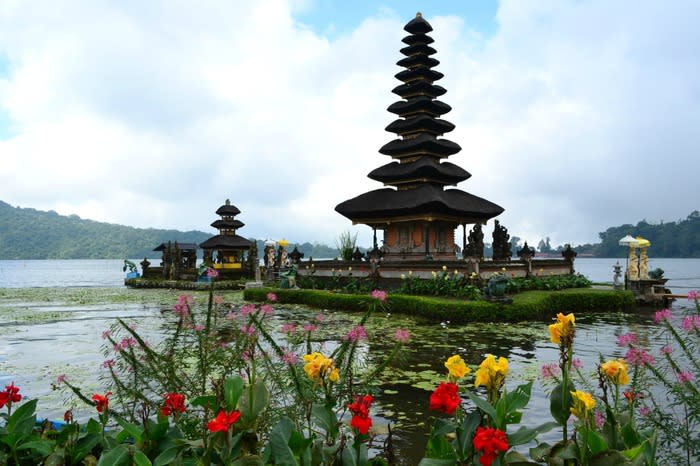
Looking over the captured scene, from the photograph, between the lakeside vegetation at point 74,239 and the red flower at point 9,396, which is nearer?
the red flower at point 9,396

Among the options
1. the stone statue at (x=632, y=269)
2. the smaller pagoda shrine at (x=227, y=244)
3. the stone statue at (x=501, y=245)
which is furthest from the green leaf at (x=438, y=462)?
the smaller pagoda shrine at (x=227, y=244)

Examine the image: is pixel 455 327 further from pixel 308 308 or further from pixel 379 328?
pixel 308 308

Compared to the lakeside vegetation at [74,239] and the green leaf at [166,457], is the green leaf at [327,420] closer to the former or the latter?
the green leaf at [166,457]

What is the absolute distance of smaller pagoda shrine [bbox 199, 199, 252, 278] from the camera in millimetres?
40938

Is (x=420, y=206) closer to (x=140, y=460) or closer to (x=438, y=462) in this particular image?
(x=438, y=462)

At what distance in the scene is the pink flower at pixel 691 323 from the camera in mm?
3426

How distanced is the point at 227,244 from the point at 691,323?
3946 centimetres

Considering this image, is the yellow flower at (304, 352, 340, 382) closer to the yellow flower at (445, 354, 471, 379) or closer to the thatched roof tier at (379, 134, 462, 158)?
the yellow flower at (445, 354, 471, 379)

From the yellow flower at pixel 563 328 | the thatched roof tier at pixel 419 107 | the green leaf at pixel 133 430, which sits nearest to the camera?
the yellow flower at pixel 563 328

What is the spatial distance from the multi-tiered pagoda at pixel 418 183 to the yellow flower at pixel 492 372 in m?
23.4

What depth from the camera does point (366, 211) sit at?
2816 centimetres

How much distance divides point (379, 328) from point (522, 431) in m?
11.9

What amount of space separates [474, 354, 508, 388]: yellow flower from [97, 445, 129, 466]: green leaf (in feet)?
5.53

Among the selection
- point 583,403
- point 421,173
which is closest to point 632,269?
point 421,173
